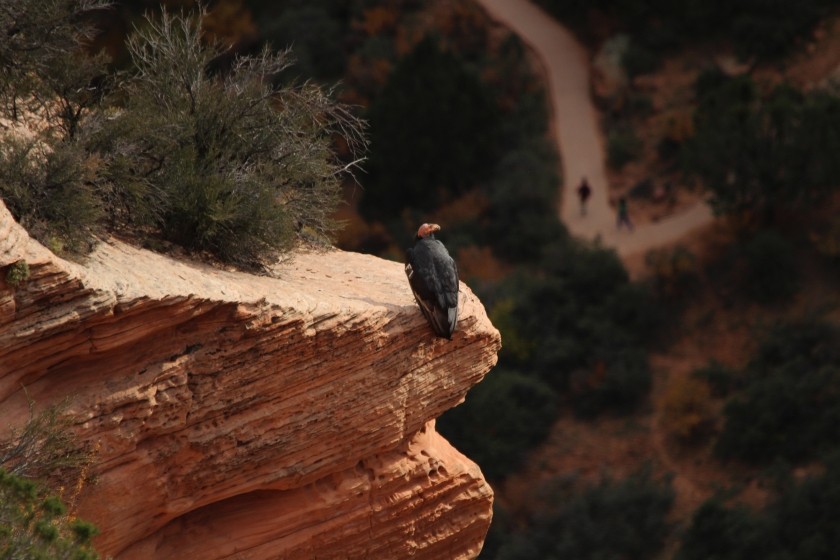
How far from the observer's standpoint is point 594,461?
52.6 m

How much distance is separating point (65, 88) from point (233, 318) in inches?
195

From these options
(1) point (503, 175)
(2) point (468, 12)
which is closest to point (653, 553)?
(1) point (503, 175)

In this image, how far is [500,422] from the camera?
5225cm

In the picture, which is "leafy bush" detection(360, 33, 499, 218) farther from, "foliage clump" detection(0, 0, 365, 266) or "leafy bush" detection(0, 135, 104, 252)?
"leafy bush" detection(0, 135, 104, 252)

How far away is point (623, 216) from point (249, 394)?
4098cm

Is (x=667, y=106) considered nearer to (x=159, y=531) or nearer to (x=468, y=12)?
(x=468, y=12)

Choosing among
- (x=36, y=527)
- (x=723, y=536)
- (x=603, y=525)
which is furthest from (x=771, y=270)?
(x=36, y=527)

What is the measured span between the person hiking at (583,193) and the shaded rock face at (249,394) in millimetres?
38654

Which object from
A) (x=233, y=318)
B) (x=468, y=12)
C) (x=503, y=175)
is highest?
(x=468, y=12)

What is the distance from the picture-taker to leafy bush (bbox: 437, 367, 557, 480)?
5166cm

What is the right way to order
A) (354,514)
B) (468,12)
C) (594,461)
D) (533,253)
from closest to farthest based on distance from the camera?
(354,514), (594,461), (533,253), (468,12)

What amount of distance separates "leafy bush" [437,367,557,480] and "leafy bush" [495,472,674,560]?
2523 mm

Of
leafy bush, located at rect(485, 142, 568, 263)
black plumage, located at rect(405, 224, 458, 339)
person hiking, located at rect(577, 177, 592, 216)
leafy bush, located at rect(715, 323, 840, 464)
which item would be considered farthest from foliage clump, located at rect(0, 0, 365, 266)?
person hiking, located at rect(577, 177, 592, 216)

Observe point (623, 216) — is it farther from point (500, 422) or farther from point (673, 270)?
point (500, 422)
